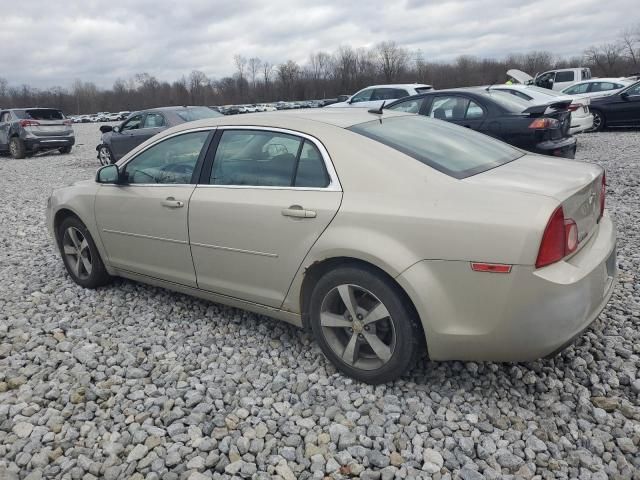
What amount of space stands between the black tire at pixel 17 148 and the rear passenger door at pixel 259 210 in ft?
51.5

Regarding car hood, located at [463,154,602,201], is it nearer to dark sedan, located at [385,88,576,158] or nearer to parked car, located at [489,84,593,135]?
dark sedan, located at [385,88,576,158]

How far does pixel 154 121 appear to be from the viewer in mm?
11953

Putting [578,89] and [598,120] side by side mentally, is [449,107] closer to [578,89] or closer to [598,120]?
[598,120]

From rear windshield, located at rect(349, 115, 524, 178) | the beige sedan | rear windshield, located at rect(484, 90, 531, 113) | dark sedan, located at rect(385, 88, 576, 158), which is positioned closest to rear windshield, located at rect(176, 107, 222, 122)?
dark sedan, located at rect(385, 88, 576, 158)

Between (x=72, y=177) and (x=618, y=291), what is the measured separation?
11.7 metres

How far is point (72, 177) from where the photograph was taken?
39.6 feet

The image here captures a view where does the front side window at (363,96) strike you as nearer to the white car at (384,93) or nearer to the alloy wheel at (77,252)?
the white car at (384,93)

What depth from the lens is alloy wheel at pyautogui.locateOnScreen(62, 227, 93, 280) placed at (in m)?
4.52

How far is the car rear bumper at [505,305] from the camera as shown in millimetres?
2299

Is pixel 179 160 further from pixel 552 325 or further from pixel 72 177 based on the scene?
pixel 72 177

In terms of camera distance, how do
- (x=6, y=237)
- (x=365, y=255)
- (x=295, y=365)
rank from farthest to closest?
(x=6, y=237), (x=295, y=365), (x=365, y=255)

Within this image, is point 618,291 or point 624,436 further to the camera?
point 618,291

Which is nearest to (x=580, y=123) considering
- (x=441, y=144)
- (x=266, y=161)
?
(x=441, y=144)

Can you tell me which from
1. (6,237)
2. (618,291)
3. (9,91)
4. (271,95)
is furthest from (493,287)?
(9,91)
